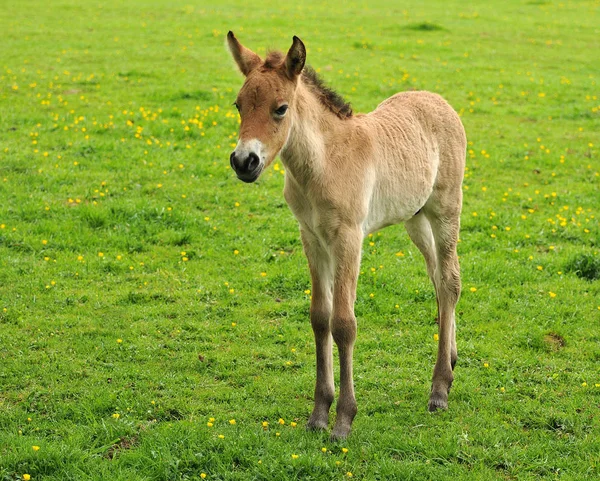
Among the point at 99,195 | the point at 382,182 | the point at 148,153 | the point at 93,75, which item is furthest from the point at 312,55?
the point at 382,182

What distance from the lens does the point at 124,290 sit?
7.97 metres

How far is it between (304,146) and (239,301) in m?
2.86

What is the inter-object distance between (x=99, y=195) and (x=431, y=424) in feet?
19.9

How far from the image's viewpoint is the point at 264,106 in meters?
5.05

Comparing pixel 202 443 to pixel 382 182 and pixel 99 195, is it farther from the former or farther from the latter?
pixel 99 195

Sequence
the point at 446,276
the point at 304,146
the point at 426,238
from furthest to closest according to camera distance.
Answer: the point at 426,238
the point at 446,276
the point at 304,146

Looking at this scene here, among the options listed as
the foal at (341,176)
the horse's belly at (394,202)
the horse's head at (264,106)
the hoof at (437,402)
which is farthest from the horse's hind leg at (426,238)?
the horse's head at (264,106)

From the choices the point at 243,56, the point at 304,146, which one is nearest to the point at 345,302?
the point at 304,146

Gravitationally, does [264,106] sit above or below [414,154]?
above

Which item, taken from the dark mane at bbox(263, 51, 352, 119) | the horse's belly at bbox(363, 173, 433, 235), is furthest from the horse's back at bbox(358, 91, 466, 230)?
the dark mane at bbox(263, 51, 352, 119)

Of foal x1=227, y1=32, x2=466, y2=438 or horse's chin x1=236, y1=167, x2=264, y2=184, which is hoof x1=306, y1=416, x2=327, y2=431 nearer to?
foal x1=227, y1=32, x2=466, y2=438

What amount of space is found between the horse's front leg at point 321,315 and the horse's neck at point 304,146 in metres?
0.51

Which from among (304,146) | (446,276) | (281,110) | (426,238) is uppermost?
(281,110)

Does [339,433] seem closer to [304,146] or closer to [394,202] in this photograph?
[394,202]
